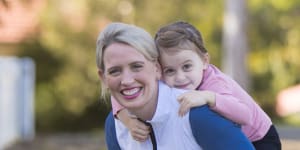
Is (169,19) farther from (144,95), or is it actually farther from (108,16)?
(144,95)

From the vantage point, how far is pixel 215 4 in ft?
65.9

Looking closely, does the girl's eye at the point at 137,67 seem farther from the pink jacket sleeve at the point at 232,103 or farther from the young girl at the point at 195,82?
the pink jacket sleeve at the point at 232,103

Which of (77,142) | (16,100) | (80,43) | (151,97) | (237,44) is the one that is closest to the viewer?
(151,97)

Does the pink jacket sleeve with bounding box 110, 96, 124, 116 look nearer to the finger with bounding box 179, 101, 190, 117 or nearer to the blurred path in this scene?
the finger with bounding box 179, 101, 190, 117

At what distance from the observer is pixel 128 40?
3273mm

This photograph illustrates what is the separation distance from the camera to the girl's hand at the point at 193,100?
3305 mm

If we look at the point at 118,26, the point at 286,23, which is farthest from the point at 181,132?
the point at 286,23

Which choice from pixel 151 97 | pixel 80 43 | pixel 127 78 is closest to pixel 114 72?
pixel 127 78

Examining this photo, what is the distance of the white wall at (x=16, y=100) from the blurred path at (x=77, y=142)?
28cm

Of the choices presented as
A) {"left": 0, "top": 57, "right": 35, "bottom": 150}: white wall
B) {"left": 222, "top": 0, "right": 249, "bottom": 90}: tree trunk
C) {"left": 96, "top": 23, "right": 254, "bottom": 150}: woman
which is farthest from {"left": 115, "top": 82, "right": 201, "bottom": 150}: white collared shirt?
{"left": 222, "top": 0, "right": 249, "bottom": 90}: tree trunk

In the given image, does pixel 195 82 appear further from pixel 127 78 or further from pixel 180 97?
pixel 127 78

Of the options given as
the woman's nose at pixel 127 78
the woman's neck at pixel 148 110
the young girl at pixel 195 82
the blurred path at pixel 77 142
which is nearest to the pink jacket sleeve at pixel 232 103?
the young girl at pixel 195 82

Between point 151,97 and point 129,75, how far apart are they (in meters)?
0.14

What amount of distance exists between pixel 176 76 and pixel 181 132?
0.28 metres
